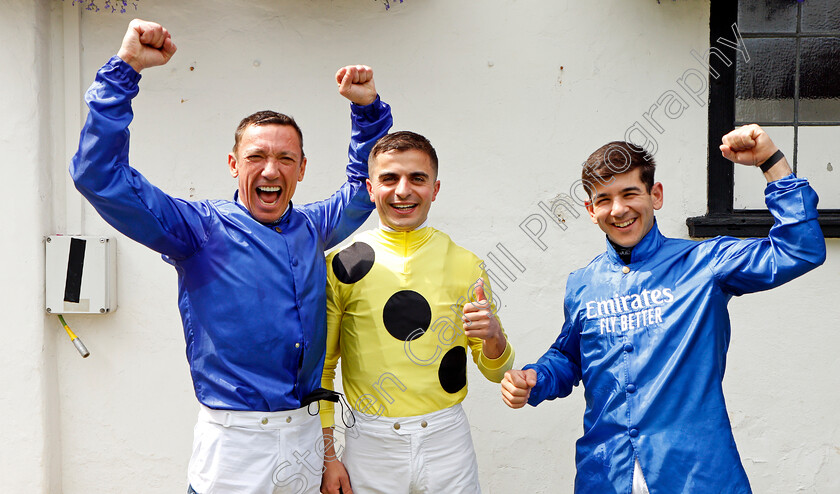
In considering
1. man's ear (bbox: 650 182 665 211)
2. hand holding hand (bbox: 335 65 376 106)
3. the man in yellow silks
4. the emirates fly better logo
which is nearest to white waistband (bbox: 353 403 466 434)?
the man in yellow silks

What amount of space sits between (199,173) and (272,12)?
0.99 m

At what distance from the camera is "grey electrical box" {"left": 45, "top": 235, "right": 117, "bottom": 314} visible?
375cm

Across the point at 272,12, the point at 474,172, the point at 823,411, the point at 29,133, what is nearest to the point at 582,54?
the point at 474,172

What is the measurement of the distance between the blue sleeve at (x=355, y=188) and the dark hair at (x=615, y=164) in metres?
0.86

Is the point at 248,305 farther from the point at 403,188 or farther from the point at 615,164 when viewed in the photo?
the point at 615,164

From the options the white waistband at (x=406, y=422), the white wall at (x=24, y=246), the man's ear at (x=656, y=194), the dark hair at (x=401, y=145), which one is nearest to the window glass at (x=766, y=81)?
the man's ear at (x=656, y=194)

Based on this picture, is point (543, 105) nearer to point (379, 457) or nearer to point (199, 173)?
point (199, 173)

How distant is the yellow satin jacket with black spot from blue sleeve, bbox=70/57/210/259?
72 cm

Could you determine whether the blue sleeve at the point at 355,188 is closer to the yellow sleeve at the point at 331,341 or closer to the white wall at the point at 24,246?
the yellow sleeve at the point at 331,341

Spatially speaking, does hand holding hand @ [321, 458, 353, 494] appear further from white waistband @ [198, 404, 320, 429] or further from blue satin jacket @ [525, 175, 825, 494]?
blue satin jacket @ [525, 175, 825, 494]

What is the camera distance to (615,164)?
8.22 ft

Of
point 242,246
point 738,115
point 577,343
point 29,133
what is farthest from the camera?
point 738,115

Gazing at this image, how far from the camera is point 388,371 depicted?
259 centimetres

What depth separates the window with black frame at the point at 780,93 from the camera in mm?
3926
